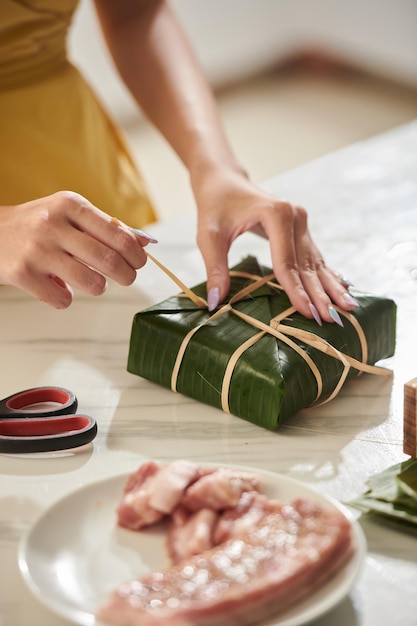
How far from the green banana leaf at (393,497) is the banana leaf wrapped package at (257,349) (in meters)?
0.15

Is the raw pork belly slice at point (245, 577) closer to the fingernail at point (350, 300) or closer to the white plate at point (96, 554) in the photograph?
the white plate at point (96, 554)

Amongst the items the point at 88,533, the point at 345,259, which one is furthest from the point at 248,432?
the point at 345,259

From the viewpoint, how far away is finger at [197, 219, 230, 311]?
1.14 meters

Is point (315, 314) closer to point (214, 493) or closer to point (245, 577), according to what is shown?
point (214, 493)

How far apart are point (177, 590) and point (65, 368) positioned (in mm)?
521

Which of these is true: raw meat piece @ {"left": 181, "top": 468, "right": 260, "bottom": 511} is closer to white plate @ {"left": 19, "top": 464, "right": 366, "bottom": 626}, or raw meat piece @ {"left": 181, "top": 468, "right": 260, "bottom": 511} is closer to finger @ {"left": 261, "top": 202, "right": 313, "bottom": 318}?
white plate @ {"left": 19, "top": 464, "right": 366, "bottom": 626}

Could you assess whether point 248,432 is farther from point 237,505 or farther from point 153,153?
point 153,153

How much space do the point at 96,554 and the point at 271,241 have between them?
0.54 metres

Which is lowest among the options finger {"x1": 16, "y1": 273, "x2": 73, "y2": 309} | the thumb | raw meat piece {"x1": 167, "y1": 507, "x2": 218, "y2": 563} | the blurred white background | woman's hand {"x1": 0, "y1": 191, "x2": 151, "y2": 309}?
the blurred white background

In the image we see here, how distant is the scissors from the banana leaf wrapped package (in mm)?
130

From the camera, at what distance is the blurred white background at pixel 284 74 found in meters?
4.14

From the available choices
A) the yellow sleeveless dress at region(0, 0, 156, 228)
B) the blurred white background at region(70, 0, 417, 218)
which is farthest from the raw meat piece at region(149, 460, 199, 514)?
the blurred white background at region(70, 0, 417, 218)

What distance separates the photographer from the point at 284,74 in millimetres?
5023

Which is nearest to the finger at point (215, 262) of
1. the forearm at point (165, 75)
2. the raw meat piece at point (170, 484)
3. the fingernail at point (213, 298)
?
the fingernail at point (213, 298)
